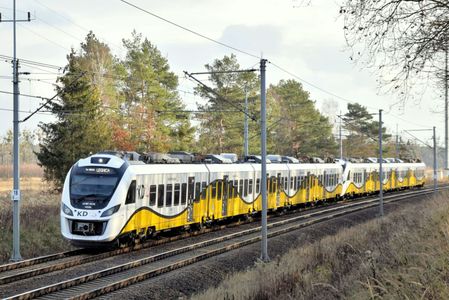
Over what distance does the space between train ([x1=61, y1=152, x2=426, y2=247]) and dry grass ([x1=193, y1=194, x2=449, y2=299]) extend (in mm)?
5098

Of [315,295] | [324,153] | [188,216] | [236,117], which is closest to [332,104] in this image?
[324,153]

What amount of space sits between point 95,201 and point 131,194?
1.24m

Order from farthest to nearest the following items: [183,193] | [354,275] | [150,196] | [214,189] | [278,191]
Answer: [278,191], [214,189], [183,193], [150,196], [354,275]

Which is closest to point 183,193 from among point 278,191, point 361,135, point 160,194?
point 160,194

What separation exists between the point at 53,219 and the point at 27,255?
15.6 ft

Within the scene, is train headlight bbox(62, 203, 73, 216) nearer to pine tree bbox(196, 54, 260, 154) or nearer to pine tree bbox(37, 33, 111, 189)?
pine tree bbox(37, 33, 111, 189)

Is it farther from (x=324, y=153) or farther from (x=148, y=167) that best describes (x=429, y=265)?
(x=324, y=153)

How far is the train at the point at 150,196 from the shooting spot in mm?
18609

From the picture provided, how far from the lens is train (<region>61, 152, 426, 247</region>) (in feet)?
61.1

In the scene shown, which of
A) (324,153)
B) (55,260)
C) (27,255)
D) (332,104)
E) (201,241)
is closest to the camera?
(55,260)

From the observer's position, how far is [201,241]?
74.4 ft

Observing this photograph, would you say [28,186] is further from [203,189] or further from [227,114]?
[203,189]

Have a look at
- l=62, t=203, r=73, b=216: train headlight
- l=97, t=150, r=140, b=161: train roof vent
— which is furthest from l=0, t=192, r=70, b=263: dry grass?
l=97, t=150, r=140, b=161: train roof vent

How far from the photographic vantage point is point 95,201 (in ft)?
61.5
